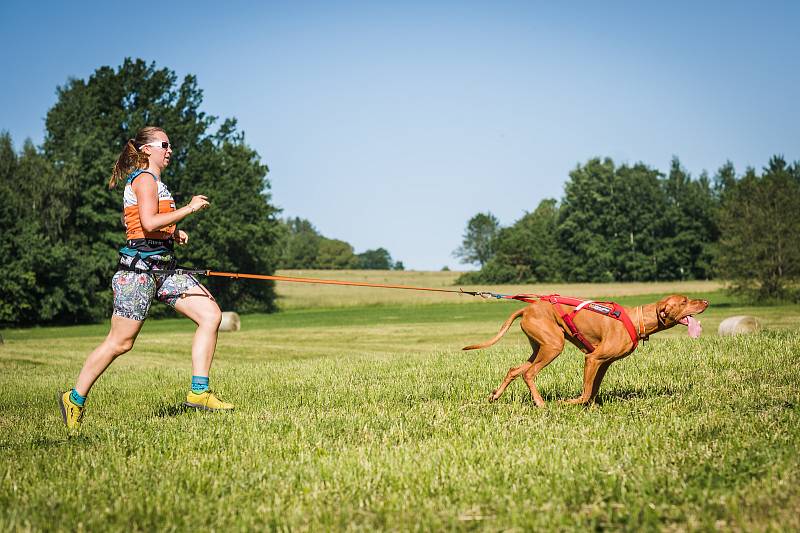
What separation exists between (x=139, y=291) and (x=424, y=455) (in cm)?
308

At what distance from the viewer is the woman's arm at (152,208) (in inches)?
250

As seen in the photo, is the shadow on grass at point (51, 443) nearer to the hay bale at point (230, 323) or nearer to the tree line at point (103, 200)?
the hay bale at point (230, 323)

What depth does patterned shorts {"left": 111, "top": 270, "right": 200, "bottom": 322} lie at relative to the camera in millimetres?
6375

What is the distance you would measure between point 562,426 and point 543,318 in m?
1.31

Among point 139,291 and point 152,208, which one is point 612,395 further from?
point 152,208

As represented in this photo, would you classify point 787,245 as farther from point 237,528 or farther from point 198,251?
point 237,528

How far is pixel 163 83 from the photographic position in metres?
55.2

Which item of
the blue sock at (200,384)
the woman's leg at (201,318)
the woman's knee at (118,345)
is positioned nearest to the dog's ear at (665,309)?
the woman's leg at (201,318)

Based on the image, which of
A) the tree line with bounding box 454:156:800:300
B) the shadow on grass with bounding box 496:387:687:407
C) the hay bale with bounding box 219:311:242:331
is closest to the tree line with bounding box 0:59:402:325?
the hay bale with bounding box 219:311:242:331

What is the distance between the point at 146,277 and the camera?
6441mm

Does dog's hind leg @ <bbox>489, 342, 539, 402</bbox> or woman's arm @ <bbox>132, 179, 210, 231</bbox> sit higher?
woman's arm @ <bbox>132, 179, 210, 231</bbox>

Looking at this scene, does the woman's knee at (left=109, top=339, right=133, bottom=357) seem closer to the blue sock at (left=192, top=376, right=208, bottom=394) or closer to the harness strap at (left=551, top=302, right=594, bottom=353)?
the blue sock at (left=192, top=376, right=208, bottom=394)

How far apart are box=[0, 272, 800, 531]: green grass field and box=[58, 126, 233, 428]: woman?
487mm

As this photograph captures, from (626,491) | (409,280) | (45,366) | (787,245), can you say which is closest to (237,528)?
(626,491)
